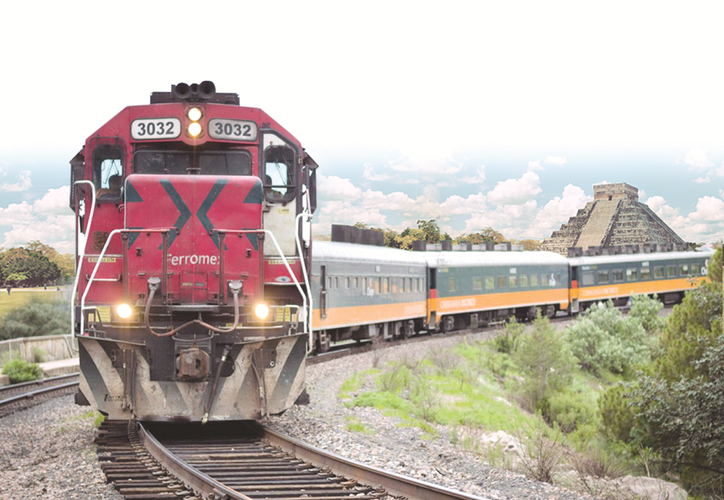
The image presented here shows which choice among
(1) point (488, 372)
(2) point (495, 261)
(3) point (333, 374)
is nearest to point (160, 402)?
(3) point (333, 374)

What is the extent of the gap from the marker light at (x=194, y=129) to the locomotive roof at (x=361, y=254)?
30.7 ft

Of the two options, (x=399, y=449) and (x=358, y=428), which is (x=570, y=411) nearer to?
(x=358, y=428)

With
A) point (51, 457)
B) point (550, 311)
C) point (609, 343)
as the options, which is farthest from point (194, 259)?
point (550, 311)

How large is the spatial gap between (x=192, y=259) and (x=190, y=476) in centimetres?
273

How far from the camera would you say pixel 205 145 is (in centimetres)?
854

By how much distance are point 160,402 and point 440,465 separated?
3.13m

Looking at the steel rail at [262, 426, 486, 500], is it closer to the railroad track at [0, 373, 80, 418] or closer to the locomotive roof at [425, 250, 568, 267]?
the railroad track at [0, 373, 80, 418]

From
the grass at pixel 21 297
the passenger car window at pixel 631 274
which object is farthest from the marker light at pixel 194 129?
the passenger car window at pixel 631 274

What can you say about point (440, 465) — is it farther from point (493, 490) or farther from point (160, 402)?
point (160, 402)

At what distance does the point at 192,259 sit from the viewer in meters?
8.13

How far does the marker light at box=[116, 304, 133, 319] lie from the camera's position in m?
7.67

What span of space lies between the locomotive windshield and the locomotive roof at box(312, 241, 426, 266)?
8967 mm

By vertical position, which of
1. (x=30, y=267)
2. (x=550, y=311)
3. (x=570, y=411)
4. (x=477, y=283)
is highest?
(x=30, y=267)

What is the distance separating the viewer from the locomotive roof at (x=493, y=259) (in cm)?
2652
